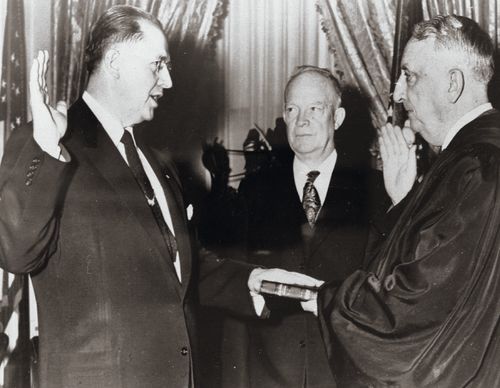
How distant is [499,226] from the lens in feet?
7.34

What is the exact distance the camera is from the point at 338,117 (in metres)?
2.74

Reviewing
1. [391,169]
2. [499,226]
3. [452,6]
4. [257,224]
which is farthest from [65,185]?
[452,6]

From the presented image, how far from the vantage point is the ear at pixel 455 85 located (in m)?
2.42

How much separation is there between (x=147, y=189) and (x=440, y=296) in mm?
1074

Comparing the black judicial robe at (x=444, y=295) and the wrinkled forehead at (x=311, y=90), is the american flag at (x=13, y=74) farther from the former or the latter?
the black judicial robe at (x=444, y=295)

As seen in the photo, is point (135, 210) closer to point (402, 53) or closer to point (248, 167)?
point (248, 167)

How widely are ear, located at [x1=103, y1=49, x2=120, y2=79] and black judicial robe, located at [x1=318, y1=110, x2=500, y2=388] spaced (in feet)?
3.75

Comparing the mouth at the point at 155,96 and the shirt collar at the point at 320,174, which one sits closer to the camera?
the mouth at the point at 155,96

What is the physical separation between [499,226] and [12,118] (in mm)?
1877

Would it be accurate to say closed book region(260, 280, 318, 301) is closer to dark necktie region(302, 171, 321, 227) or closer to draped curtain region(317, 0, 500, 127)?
dark necktie region(302, 171, 321, 227)

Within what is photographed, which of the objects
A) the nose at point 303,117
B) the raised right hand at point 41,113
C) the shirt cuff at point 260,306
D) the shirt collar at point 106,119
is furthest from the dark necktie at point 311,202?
the raised right hand at point 41,113

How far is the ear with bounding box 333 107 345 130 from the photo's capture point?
2721 millimetres

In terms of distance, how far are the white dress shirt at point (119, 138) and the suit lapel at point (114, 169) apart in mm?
25

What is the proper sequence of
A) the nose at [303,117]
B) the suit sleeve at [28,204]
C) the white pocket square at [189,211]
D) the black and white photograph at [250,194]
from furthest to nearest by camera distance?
the nose at [303,117] → the white pocket square at [189,211] → the black and white photograph at [250,194] → the suit sleeve at [28,204]
